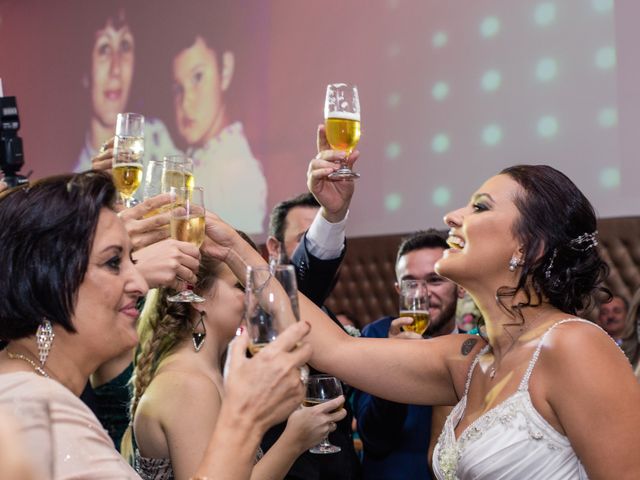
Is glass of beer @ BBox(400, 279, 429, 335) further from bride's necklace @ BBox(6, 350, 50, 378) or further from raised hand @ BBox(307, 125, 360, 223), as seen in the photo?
bride's necklace @ BBox(6, 350, 50, 378)

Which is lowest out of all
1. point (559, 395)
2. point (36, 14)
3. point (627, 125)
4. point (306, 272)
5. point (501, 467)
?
point (501, 467)

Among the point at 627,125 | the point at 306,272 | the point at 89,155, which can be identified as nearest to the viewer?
the point at 306,272

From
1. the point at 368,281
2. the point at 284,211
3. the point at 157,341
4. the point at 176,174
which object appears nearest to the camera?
the point at 176,174

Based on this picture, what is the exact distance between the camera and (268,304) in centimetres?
141

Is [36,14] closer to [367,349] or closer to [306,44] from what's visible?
[306,44]

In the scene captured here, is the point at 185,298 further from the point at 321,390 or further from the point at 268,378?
the point at 268,378

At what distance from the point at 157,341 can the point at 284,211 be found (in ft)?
4.04

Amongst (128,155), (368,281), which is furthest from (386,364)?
(368,281)

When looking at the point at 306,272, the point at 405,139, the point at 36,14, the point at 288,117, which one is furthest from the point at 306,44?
the point at 306,272

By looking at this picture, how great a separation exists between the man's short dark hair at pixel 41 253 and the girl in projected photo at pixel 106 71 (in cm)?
669

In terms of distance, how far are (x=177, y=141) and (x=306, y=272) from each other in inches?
212

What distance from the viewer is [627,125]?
5492 millimetres

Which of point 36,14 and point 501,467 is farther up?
point 36,14

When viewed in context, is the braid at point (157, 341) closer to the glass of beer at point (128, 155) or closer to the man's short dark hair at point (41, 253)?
the glass of beer at point (128, 155)
